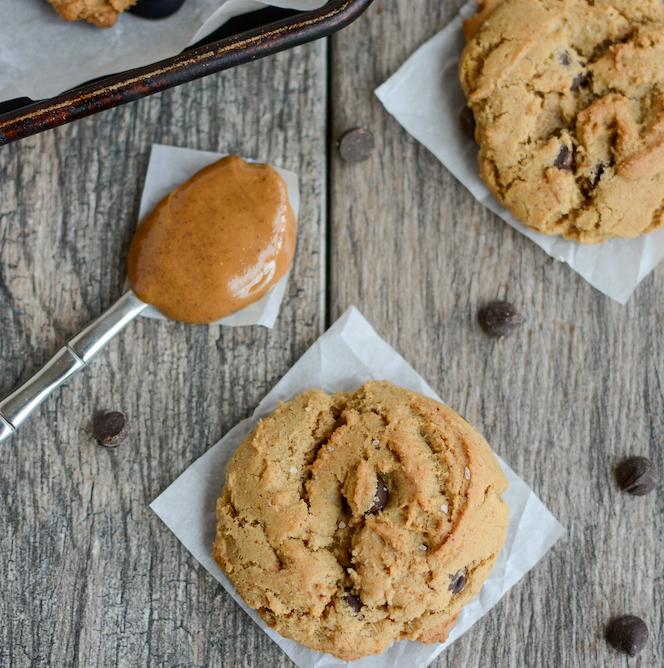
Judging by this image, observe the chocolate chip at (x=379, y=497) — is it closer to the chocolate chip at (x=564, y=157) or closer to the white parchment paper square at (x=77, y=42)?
the chocolate chip at (x=564, y=157)

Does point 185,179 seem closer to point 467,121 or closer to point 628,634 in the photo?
point 467,121

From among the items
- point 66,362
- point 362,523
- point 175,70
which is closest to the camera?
point 175,70

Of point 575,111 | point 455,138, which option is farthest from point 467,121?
point 575,111

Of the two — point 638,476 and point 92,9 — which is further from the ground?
point 92,9

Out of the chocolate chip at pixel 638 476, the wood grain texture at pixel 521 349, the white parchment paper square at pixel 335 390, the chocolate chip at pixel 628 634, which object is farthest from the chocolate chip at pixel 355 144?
the chocolate chip at pixel 628 634

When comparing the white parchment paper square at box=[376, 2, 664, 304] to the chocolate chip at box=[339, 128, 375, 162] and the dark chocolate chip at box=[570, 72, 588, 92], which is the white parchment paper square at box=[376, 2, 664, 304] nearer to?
the chocolate chip at box=[339, 128, 375, 162]

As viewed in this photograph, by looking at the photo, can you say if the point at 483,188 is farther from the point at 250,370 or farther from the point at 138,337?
the point at 138,337

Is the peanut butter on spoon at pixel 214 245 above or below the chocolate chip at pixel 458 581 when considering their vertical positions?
above
